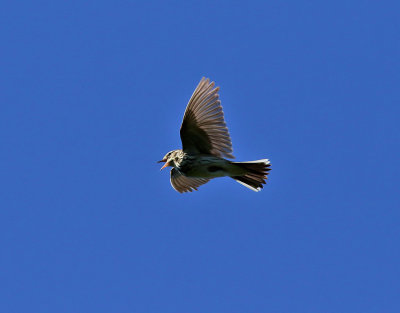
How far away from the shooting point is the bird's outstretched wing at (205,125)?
38.2 ft

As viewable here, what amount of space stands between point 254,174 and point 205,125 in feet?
4.15

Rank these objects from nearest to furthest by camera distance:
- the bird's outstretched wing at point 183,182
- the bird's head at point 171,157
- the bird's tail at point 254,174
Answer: the bird's tail at point 254,174
the bird's head at point 171,157
the bird's outstretched wing at point 183,182

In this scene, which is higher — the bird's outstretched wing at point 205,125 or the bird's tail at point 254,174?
the bird's outstretched wing at point 205,125

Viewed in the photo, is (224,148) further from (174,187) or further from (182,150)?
(174,187)

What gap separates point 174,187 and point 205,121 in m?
2.31

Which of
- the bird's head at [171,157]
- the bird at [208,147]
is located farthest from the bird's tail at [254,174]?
the bird's head at [171,157]

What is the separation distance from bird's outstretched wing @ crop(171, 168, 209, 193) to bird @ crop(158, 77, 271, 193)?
44.5 inches

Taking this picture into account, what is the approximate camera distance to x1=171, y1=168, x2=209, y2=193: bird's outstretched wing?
13.3 metres

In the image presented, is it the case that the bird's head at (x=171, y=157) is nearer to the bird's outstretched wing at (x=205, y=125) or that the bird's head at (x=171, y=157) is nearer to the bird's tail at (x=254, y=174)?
the bird's outstretched wing at (x=205, y=125)

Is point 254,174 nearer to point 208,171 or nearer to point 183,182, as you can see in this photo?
point 208,171

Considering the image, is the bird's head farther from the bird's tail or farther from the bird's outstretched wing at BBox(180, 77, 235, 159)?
the bird's tail

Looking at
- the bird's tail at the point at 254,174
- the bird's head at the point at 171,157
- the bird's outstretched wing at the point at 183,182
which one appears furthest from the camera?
the bird's outstretched wing at the point at 183,182

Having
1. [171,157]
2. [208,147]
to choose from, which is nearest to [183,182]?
[171,157]

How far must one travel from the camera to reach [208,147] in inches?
475
